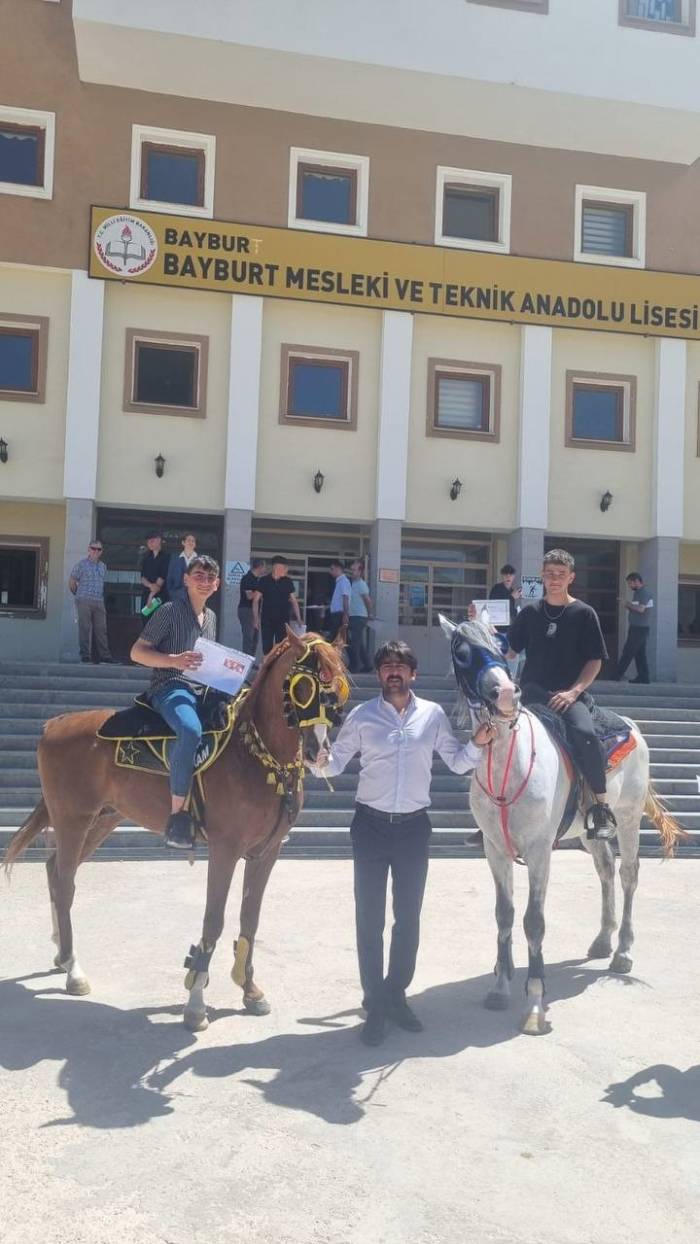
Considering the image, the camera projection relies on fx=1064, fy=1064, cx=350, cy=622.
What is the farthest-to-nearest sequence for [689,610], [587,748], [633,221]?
[689,610] < [633,221] < [587,748]

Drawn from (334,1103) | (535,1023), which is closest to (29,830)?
(334,1103)

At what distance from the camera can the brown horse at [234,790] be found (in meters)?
5.54

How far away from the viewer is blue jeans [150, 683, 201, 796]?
19.1 ft

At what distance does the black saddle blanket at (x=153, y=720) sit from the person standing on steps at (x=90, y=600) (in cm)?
1026

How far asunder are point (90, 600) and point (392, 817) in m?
11.6

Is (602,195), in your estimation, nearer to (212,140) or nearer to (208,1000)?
(212,140)

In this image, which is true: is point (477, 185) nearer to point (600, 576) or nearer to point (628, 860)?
point (600, 576)

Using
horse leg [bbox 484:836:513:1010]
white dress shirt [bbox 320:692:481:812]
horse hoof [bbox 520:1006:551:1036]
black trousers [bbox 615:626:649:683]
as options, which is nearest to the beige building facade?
black trousers [bbox 615:626:649:683]

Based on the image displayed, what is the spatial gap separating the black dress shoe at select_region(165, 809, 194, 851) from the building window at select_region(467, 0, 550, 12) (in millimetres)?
16990

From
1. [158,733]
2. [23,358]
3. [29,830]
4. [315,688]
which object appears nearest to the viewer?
[315,688]

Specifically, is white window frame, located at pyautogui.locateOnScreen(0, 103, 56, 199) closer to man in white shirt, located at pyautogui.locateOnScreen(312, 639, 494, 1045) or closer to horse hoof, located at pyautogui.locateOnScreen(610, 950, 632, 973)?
man in white shirt, located at pyautogui.locateOnScreen(312, 639, 494, 1045)

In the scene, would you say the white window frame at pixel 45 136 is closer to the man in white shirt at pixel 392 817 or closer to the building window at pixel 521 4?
the building window at pixel 521 4

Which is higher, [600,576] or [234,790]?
[600,576]

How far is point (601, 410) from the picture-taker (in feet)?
66.1
